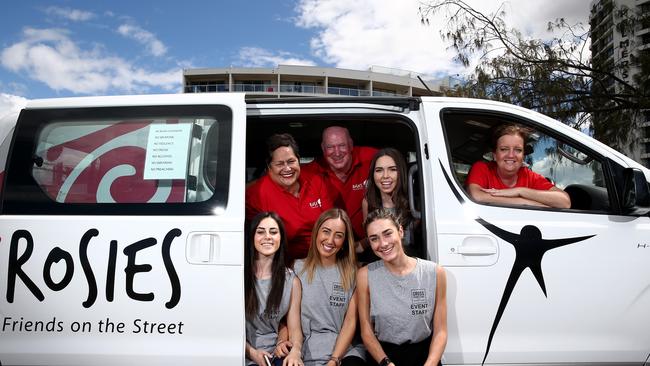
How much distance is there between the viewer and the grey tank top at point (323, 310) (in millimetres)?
2631

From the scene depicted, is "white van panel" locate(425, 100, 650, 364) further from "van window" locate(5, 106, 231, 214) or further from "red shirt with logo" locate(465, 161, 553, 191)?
"van window" locate(5, 106, 231, 214)

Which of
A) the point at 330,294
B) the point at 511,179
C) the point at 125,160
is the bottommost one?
the point at 330,294

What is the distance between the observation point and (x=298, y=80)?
50594mm

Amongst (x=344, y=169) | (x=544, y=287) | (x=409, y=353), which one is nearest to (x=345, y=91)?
(x=344, y=169)

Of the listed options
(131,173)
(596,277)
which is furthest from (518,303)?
(131,173)

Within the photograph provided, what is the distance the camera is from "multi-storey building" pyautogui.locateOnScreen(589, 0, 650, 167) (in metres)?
7.31

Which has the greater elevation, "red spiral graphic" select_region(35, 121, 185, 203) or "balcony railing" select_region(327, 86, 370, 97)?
"balcony railing" select_region(327, 86, 370, 97)

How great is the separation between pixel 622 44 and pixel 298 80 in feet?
146

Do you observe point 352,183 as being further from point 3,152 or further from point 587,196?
point 3,152

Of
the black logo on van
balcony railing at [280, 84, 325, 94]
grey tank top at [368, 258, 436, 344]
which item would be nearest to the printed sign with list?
the black logo on van

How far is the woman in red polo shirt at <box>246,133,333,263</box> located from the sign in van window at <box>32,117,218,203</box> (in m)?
0.62

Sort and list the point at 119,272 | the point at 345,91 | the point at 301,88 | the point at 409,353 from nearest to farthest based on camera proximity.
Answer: the point at 119,272, the point at 409,353, the point at 345,91, the point at 301,88

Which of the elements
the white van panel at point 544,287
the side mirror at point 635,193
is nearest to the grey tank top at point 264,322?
the white van panel at point 544,287

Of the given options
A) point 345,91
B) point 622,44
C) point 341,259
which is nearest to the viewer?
point 341,259
